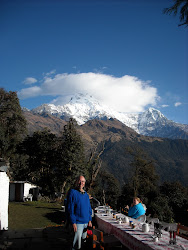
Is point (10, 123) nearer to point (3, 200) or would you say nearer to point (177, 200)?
point (177, 200)

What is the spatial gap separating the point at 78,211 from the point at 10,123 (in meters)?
32.0

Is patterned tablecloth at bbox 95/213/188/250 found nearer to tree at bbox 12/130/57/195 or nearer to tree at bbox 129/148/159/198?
tree at bbox 12/130/57/195

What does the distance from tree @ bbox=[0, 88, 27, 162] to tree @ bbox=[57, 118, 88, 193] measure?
21.9ft

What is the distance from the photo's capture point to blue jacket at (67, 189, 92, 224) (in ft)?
14.0

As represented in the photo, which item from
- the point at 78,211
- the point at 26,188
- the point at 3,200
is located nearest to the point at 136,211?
the point at 78,211

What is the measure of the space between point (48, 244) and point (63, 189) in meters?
26.7

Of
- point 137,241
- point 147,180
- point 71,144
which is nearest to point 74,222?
point 137,241

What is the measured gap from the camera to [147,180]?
37.9 metres

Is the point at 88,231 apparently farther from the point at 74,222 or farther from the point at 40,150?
the point at 40,150

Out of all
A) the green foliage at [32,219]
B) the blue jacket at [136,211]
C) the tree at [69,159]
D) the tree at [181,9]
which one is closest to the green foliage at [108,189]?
the tree at [69,159]

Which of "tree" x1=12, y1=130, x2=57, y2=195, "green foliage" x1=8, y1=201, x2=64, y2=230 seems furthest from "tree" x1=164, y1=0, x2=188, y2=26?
"tree" x1=12, y1=130, x2=57, y2=195

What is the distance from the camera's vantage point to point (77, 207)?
14.3 feet

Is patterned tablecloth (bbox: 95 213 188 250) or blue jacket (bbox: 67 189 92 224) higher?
blue jacket (bbox: 67 189 92 224)

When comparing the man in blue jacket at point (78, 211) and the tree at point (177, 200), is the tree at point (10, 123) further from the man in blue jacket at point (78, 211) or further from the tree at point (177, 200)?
the man in blue jacket at point (78, 211)
